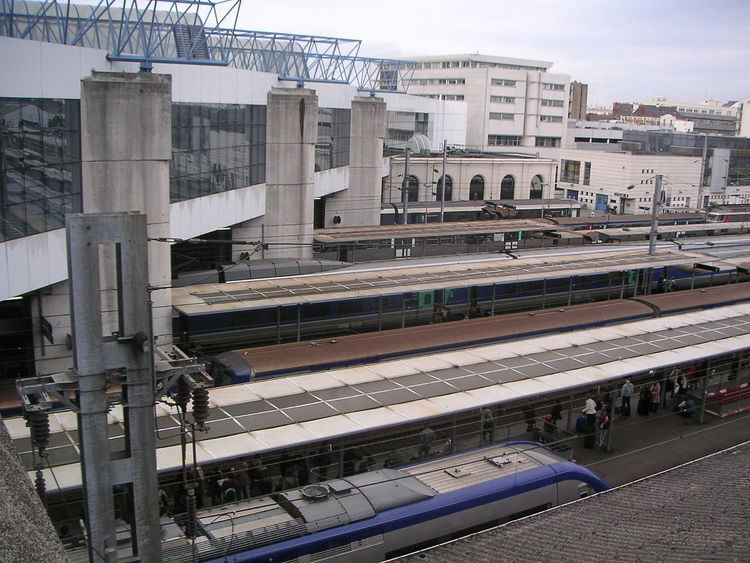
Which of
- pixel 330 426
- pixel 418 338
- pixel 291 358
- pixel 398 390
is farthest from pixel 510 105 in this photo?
pixel 330 426

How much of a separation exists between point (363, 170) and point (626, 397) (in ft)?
69.6

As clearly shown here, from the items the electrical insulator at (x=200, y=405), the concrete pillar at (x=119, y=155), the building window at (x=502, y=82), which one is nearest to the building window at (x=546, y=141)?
the building window at (x=502, y=82)

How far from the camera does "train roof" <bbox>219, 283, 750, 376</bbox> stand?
577 inches

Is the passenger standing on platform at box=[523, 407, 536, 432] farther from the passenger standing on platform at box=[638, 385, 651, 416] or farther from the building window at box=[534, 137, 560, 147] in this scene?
the building window at box=[534, 137, 560, 147]

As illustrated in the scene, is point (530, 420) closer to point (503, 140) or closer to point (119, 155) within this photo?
point (119, 155)

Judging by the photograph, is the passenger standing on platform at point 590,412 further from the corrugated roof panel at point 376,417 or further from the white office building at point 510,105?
the white office building at point 510,105

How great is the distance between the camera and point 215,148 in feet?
72.9

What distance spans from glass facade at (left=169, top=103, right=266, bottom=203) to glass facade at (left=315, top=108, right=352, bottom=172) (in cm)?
663

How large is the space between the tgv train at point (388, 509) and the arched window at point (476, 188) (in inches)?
1512

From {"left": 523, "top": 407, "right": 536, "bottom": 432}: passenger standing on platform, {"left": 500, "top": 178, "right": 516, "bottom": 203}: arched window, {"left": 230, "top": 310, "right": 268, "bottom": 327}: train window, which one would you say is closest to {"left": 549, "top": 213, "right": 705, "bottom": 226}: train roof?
{"left": 500, "top": 178, "right": 516, "bottom": 203}: arched window

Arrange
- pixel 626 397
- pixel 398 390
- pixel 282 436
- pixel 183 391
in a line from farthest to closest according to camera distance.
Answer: pixel 626 397 → pixel 398 390 → pixel 282 436 → pixel 183 391

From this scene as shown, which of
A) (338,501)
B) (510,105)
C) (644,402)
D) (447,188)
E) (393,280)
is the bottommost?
(644,402)

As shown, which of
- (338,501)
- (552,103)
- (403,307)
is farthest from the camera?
(552,103)

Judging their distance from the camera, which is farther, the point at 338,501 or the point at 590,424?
the point at 590,424
